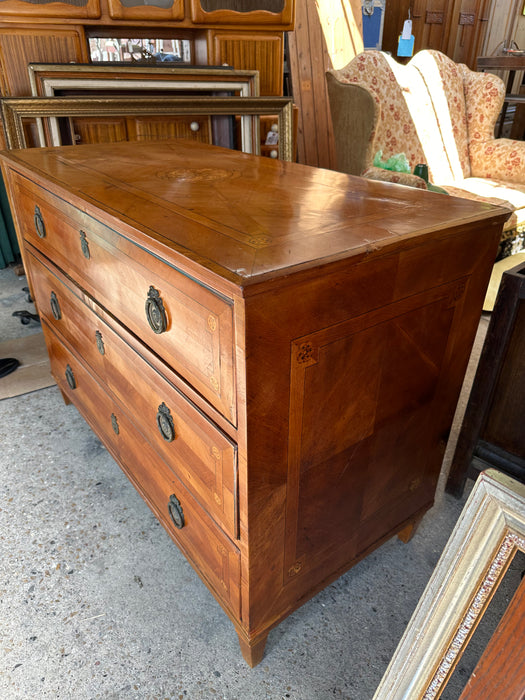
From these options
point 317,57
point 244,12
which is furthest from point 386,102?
point 317,57

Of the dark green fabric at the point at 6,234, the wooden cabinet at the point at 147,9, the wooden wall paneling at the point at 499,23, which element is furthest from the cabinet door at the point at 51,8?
the wooden wall paneling at the point at 499,23

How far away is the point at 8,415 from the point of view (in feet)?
7.20

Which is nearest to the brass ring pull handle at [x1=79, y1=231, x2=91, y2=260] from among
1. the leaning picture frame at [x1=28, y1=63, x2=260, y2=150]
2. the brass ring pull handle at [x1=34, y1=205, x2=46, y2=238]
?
the brass ring pull handle at [x1=34, y1=205, x2=46, y2=238]

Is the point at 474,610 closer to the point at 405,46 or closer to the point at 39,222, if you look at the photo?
the point at 39,222

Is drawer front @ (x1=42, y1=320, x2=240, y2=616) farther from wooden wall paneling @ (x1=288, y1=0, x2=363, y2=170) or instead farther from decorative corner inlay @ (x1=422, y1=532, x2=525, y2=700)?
wooden wall paneling @ (x1=288, y1=0, x2=363, y2=170)

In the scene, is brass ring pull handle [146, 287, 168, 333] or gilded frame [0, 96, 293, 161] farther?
gilded frame [0, 96, 293, 161]

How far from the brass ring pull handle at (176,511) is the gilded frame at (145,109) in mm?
2011

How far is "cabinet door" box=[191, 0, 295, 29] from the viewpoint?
3.08 metres

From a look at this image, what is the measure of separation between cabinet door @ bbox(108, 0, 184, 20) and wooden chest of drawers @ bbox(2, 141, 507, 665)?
1.89 meters

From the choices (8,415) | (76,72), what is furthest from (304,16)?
(8,415)

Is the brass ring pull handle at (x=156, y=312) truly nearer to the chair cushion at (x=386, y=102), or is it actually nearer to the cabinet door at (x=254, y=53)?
the chair cushion at (x=386, y=102)

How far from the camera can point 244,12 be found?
323 centimetres

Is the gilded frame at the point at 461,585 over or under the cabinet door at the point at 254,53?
under

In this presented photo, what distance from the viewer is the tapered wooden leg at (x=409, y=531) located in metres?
1.52
